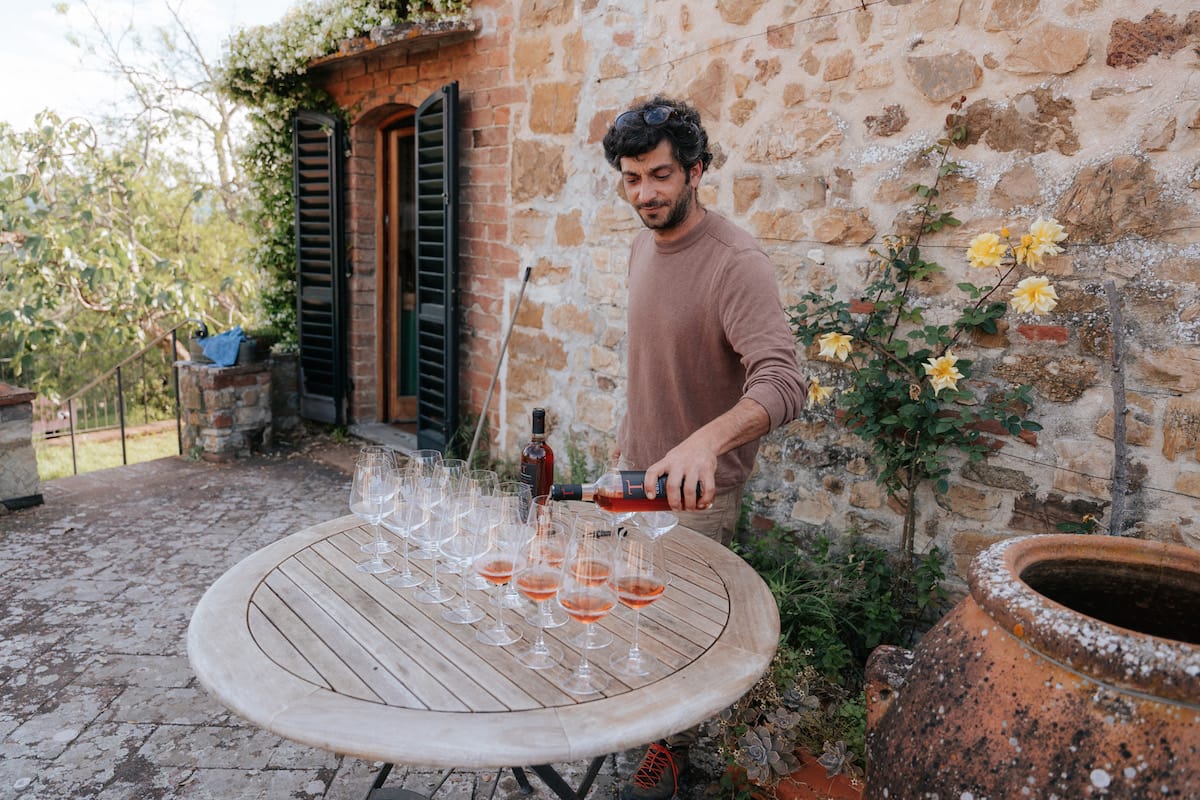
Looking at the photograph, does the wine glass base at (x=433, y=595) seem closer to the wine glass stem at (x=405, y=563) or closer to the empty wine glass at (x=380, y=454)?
the wine glass stem at (x=405, y=563)

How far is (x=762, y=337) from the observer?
208 centimetres

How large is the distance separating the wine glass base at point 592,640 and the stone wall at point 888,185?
1816 millimetres

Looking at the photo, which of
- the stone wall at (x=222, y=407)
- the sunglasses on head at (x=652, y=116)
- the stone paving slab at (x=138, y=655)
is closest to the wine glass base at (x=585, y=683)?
the stone paving slab at (x=138, y=655)

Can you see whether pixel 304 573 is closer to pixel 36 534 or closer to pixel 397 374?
pixel 36 534

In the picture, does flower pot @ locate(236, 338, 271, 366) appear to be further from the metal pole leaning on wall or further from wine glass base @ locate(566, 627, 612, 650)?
wine glass base @ locate(566, 627, 612, 650)

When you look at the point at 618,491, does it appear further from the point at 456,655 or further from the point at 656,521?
the point at 456,655

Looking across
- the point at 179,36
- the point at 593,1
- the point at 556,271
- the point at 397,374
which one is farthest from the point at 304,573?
the point at 179,36

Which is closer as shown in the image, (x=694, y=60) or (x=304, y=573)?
(x=304, y=573)

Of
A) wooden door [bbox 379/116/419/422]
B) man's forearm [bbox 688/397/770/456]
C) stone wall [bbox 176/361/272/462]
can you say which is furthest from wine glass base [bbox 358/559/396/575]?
wooden door [bbox 379/116/419/422]

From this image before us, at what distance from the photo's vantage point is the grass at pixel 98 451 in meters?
7.79

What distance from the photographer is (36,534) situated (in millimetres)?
4344

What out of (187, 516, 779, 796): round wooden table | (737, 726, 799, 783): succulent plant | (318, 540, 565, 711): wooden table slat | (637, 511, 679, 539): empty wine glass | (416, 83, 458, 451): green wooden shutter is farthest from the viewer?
(416, 83, 458, 451): green wooden shutter

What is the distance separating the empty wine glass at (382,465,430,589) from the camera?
1850mm

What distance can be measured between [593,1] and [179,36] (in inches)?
371
